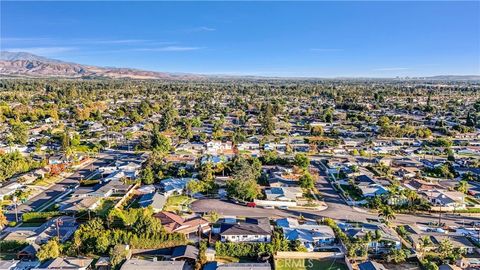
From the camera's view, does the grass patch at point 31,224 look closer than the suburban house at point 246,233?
No

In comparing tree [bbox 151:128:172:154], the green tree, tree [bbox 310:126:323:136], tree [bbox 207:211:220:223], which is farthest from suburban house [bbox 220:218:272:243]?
tree [bbox 310:126:323:136]

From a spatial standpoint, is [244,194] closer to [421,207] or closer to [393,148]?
[421,207]

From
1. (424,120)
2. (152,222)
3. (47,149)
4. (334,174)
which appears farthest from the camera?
(424,120)

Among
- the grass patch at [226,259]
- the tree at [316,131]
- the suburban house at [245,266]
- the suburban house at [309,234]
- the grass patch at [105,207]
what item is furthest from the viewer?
the tree at [316,131]

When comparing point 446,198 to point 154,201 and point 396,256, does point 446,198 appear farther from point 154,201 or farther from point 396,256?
point 154,201

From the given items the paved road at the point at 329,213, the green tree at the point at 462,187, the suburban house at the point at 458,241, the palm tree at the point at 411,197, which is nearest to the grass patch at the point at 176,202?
the paved road at the point at 329,213

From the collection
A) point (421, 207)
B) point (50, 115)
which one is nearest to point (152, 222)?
point (421, 207)

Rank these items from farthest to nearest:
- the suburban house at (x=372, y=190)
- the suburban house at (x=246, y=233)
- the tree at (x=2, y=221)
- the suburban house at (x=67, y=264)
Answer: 1. the suburban house at (x=372, y=190)
2. the tree at (x=2, y=221)
3. the suburban house at (x=246, y=233)
4. the suburban house at (x=67, y=264)

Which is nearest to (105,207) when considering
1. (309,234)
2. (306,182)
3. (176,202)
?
(176,202)

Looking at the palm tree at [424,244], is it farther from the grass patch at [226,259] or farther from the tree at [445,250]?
the grass patch at [226,259]
